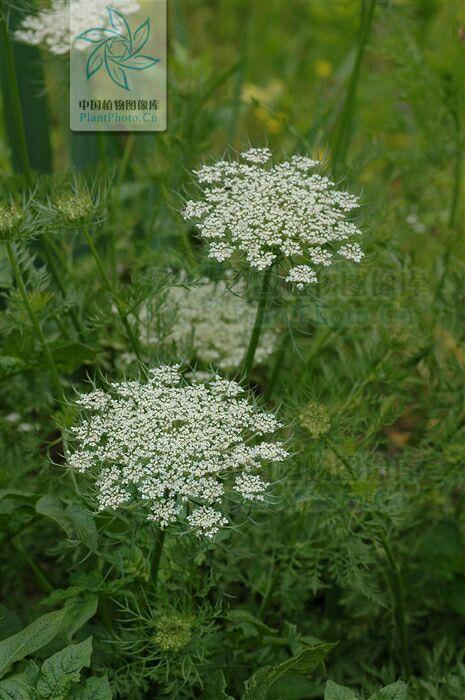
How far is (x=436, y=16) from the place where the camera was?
187 inches

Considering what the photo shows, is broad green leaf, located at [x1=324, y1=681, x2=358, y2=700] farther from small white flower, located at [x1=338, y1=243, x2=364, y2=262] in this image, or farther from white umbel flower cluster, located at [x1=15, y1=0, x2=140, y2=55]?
white umbel flower cluster, located at [x1=15, y1=0, x2=140, y2=55]

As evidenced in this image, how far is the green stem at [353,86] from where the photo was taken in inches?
101

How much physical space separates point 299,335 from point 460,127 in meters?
0.93

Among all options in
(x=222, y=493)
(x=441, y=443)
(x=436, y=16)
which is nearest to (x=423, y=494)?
(x=441, y=443)

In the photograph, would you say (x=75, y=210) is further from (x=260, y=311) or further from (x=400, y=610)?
(x=400, y=610)

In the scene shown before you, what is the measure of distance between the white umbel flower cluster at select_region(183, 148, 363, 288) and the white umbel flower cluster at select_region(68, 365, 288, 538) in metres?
0.28

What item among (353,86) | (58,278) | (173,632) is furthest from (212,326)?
(173,632)

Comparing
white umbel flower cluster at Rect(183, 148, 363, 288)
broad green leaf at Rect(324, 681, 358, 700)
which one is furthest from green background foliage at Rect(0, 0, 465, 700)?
white umbel flower cluster at Rect(183, 148, 363, 288)

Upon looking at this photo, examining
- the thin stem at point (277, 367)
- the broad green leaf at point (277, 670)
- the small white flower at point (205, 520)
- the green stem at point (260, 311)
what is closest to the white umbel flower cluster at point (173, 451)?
the small white flower at point (205, 520)

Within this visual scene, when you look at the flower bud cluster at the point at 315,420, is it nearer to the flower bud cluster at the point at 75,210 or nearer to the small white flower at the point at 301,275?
the small white flower at the point at 301,275

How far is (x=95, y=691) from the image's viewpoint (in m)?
1.69

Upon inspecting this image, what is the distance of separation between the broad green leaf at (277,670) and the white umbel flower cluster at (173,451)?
36cm

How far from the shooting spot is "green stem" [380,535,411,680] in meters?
2.17

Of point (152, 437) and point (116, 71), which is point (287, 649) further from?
point (116, 71)
